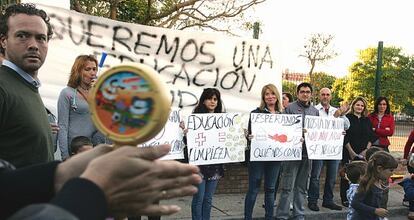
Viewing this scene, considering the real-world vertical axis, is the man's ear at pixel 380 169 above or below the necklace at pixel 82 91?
below

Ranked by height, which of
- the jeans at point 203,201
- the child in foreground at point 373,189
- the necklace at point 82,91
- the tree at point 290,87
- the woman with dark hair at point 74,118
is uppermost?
the tree at point 290,87

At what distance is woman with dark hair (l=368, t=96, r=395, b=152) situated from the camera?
7195mm

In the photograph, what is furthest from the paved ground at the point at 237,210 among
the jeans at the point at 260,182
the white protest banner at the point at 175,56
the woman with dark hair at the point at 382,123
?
the white protest banner at the point at 175,56

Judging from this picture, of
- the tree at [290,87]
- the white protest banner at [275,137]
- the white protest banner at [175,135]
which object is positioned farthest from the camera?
the tree at [290,87]

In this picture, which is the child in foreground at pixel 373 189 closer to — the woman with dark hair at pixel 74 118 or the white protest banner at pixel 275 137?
the white protest banner at pixel 275 137

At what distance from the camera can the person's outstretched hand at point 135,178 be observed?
0.89 meters

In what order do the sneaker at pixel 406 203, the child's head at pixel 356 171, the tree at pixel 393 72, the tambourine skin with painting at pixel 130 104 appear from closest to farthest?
the tambourine skin with painting at pixel 130 104, the child's head at pixel 356 171, the sneaker at pixel 406 203, the tree at pixel 393 72

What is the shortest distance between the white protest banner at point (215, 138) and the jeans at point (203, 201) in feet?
1.16

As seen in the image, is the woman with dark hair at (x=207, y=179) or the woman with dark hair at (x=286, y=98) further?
the woman with dark hair at (x=286, y=98)

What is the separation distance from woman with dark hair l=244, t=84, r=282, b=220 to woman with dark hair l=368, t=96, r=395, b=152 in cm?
224

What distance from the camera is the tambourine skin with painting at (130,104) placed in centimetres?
98

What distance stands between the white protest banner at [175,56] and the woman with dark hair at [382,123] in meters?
1.78

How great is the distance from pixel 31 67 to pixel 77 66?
1813mm

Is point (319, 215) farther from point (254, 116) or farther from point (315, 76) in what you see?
point (315, 76)
